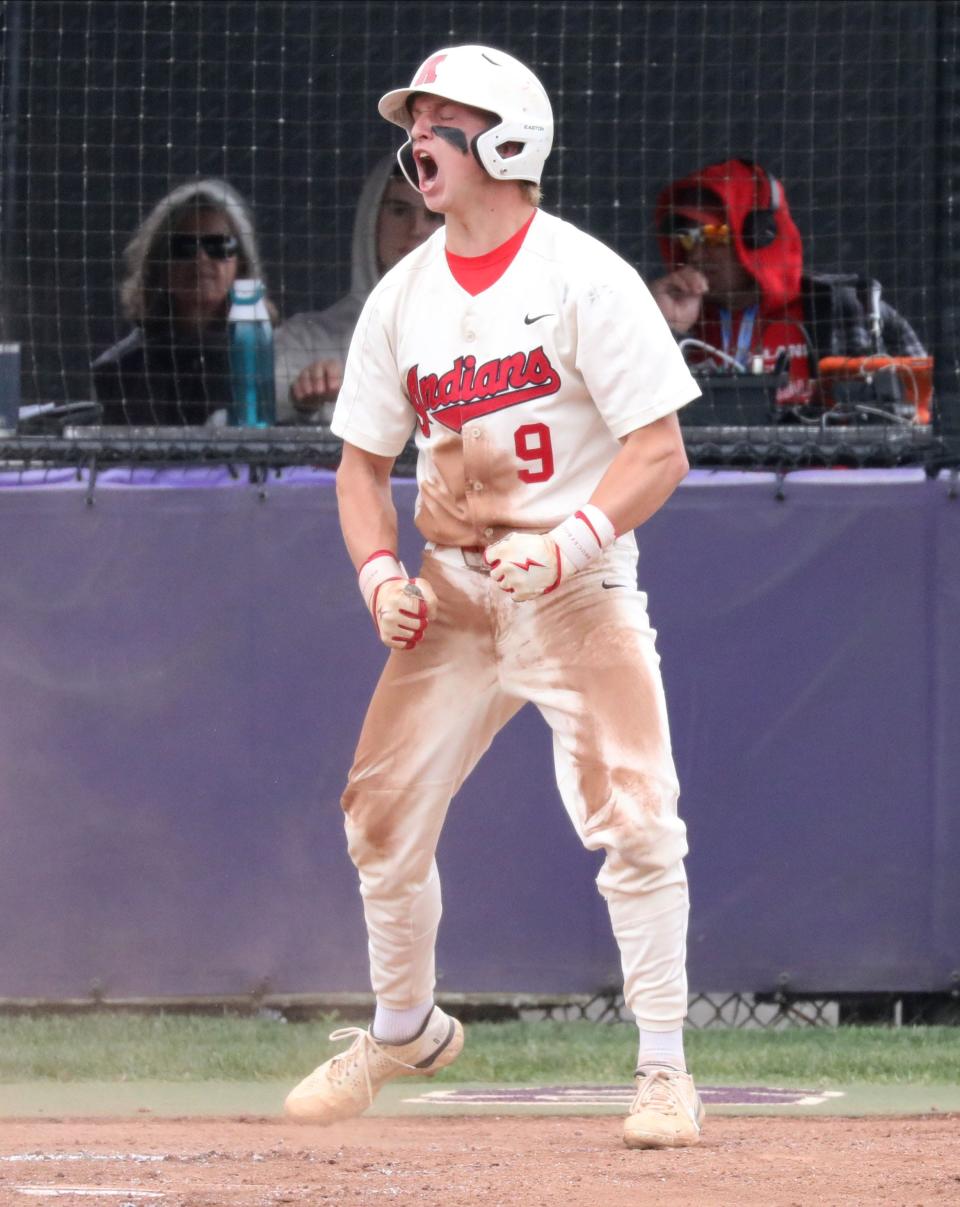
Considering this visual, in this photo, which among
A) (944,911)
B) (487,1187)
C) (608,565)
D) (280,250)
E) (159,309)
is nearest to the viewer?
(487,1187)

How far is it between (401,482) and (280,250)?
5.26 feet

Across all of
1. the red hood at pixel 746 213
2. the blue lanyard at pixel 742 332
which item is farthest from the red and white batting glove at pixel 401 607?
the red hood at pixel 746 213

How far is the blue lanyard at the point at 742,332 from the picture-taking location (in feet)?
21.4

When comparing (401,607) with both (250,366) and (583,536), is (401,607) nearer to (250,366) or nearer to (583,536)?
(583,536)

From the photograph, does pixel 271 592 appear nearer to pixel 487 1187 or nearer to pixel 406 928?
pixel 406 928

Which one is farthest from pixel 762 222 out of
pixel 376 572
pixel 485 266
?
pixel 376 572

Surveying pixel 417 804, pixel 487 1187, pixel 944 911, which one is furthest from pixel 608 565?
pixel 944 911

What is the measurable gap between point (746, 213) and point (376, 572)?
3.10 meters

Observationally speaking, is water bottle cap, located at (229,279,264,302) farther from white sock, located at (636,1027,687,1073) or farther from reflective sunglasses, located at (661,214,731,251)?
white sock, located at (636,1027,687,1073)

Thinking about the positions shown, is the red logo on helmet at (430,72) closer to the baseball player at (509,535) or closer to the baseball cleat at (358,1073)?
the baseball player at (509,535)

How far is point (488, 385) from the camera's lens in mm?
3965

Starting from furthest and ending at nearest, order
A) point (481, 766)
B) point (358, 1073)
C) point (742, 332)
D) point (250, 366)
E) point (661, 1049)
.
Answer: point (742, 332) → point (250, 366) → point (481, 766) → point (358, 1073) → point (661, 1049)

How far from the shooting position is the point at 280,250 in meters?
7.20

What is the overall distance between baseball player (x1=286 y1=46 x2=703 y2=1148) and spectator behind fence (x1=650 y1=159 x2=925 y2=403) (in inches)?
95.2
